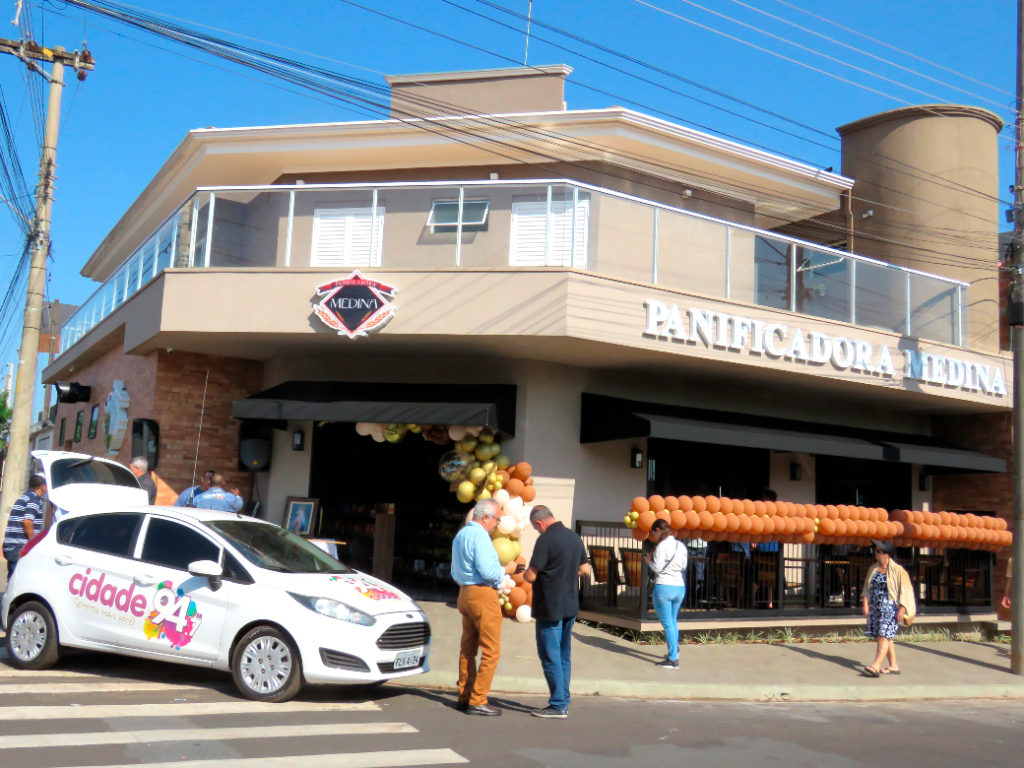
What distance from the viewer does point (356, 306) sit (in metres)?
12.4

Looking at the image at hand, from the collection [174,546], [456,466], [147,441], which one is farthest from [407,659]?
[147,441]

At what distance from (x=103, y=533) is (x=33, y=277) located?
8.83 meters

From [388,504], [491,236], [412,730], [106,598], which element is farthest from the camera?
[388,504]

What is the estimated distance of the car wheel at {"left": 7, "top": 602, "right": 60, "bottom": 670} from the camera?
325 inches

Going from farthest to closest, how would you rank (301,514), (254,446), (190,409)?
1. (190,409)
2. (254,446)
3. (301,514)

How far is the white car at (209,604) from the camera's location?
743 centimetres

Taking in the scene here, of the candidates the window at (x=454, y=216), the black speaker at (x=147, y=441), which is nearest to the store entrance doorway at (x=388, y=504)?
the black speaker at (x=147, y=441)

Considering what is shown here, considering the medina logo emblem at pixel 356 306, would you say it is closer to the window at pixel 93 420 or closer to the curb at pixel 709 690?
the curb at pixel 709 690

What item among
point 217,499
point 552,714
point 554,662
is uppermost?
point 217,499

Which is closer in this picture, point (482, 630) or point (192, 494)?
point (482, 630)

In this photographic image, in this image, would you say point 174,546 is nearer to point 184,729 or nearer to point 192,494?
point 184,729

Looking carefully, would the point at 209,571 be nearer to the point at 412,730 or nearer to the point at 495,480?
the point at 412,730

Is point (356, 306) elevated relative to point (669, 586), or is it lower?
elevated

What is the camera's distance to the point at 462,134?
50.5 ft
